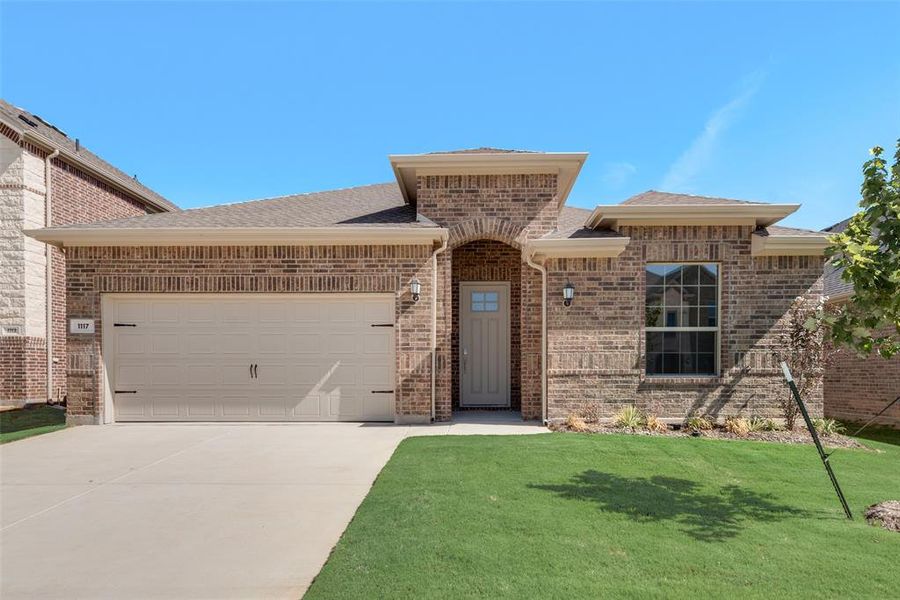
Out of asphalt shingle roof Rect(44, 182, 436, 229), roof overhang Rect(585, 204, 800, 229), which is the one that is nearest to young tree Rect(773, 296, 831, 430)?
roof overhang Rect(585, 204, 800, 229)

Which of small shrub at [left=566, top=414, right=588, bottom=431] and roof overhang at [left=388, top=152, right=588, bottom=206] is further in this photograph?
roof overhang at [left=388, top=152, right=588, bottom=206]

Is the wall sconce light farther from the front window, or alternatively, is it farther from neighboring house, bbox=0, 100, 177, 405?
neighboring house, bbox=0, 100, 177, 405

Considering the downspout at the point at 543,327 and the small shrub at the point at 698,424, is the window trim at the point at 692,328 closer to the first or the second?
the small shrub at the point at 698,424

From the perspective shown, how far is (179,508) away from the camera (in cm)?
476

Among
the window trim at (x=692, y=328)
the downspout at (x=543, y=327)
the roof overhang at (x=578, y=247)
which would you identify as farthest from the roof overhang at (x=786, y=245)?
the downspout at (x=543, y=327)

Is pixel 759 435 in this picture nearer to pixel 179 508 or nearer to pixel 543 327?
pixel 543 327

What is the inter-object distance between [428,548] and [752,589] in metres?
2.27

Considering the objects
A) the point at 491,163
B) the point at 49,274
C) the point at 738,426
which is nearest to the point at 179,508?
the point at 491,163

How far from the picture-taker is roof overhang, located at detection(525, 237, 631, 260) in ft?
26.8

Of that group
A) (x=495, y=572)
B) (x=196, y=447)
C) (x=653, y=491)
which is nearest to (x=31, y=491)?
(x=196, y=447)

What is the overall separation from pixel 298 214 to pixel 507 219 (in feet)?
13.8

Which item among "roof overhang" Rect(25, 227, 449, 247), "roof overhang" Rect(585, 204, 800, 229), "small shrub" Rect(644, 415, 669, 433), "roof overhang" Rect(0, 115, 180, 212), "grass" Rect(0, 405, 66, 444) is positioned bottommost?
"grass" Rect(0, 405, 66, 444)

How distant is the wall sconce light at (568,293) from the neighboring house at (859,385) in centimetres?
624

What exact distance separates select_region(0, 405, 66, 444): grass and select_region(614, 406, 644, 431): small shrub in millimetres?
10009
